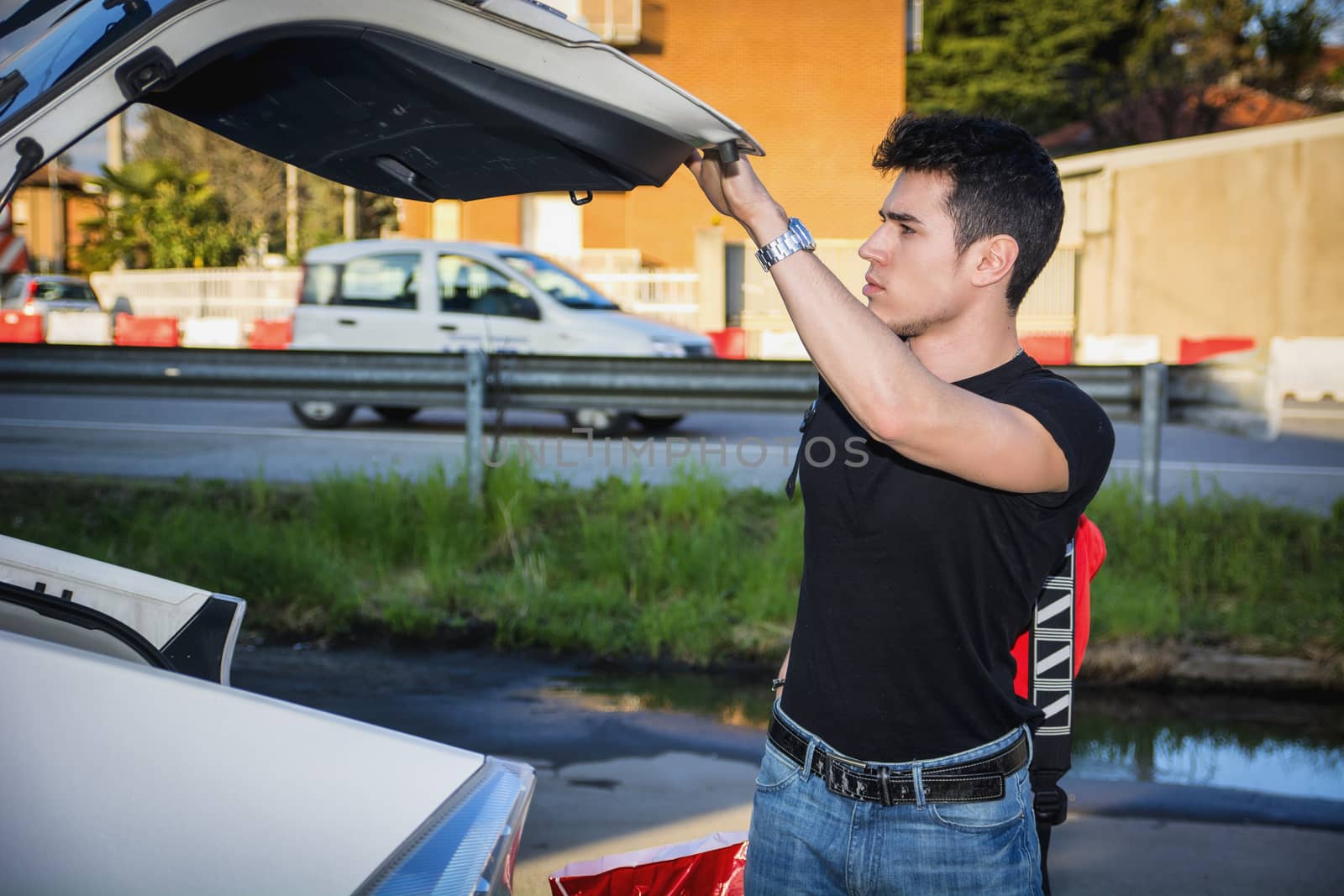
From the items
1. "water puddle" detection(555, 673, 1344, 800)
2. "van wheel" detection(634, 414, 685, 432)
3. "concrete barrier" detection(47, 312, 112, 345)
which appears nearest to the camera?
"water puddle" detection(555, 673, 1344, 800)

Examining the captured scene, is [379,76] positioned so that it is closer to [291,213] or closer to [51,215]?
[291,213]

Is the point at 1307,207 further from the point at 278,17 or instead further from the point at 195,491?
the point at 278,17

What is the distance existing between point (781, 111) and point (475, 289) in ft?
65.3

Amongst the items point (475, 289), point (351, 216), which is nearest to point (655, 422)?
point (475, 289)

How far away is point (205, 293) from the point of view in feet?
95.0

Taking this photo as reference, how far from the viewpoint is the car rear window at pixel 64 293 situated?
2959 centimetres

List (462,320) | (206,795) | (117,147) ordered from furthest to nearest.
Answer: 1. (117,147)
2. (462,320)
3. (206,795)

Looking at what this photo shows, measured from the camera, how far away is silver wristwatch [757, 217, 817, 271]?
1739 mm

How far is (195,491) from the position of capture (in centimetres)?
715

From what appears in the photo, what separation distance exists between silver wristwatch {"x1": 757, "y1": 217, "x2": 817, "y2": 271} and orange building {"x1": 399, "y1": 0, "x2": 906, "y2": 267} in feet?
95.5

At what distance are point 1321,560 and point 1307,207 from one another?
19.1 metres

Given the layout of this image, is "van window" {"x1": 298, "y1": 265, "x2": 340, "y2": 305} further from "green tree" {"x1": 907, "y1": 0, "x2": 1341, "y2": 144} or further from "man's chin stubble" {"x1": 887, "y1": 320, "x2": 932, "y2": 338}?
"green tree" {"x1": 907, "y1": 0, "x2": 1341, "y2": 144}

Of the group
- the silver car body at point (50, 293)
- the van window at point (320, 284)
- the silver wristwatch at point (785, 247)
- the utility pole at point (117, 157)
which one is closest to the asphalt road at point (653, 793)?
the silver wristwatch at point (785, 247)

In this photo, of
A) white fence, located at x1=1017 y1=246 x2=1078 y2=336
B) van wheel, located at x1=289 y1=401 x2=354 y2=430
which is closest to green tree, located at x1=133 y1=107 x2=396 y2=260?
white fence, located at x1=1017 y1=246 x2=1078 y2=336
